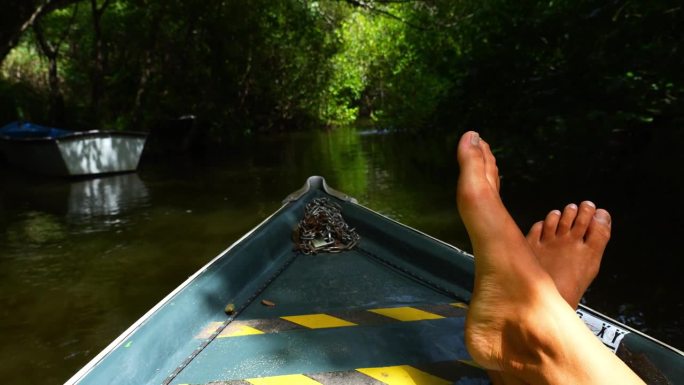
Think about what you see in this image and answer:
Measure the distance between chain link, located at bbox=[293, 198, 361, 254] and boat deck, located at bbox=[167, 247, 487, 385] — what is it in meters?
0.26

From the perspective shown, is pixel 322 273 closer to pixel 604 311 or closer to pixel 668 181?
pixel 604 311

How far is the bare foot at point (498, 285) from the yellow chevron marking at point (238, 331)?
2.77 feet

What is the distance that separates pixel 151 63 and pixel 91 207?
8.26 metres

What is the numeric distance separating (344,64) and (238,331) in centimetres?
1984

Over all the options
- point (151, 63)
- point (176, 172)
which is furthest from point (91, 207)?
point (151, 63)

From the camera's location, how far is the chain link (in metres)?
2.59

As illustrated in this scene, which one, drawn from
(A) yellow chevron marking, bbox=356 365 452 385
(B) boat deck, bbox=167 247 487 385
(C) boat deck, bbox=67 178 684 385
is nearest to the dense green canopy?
(C) boat deck, bbox=67 178 684 385

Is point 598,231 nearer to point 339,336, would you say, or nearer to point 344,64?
point 339,336

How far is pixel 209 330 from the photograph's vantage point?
1.81m

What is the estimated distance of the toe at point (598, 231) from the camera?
5.05 ft

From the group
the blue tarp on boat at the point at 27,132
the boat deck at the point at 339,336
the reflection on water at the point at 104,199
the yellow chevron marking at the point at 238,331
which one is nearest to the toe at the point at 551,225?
the boat deck at the point at 339,336

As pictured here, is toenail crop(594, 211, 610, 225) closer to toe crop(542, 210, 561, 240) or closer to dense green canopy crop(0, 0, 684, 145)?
toe crop(542, 210, 561, 240)

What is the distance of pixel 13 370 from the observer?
277 cm

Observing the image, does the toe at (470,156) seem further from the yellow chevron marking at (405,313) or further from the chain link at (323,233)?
the chain link at (323,233)
